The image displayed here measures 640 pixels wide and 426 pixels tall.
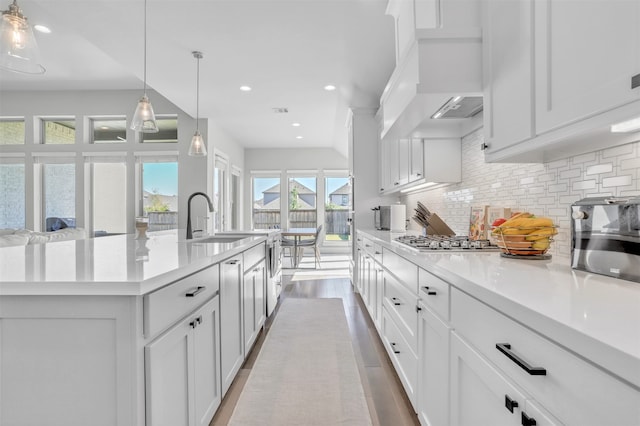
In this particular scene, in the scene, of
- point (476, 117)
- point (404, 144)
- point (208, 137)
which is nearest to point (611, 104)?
point (476, 117)

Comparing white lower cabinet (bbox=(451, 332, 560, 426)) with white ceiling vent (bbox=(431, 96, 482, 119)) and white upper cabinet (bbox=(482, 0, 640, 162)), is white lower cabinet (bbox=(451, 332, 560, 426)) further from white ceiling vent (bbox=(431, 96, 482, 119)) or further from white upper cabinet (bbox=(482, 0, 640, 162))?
white ceiling vent (bbox=(431, 96, 482, 119))

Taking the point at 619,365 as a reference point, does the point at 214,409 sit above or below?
below

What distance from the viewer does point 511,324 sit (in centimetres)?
80

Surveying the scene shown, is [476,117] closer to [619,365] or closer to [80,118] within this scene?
[619,365]

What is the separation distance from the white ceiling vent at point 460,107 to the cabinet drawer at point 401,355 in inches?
55.1

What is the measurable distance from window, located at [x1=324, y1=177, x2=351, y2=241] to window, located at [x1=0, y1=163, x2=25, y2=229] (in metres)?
6.30

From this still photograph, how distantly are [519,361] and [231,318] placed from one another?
155 cm

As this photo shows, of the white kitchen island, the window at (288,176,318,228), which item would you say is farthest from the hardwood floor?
the window at (288,176,318,228)

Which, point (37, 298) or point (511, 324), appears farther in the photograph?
point (37, 298)

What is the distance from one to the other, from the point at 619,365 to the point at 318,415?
5.17 ft

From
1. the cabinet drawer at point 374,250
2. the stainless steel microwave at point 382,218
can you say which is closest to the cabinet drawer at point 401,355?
the cabinet drawer at point 374,250

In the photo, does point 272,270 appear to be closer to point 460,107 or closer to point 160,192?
point 460,107

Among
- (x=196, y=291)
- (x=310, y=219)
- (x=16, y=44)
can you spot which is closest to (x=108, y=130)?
(x=310, y=219)

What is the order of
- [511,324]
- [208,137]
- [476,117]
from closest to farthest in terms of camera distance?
[511,324] < [476,117] < [208,137]
